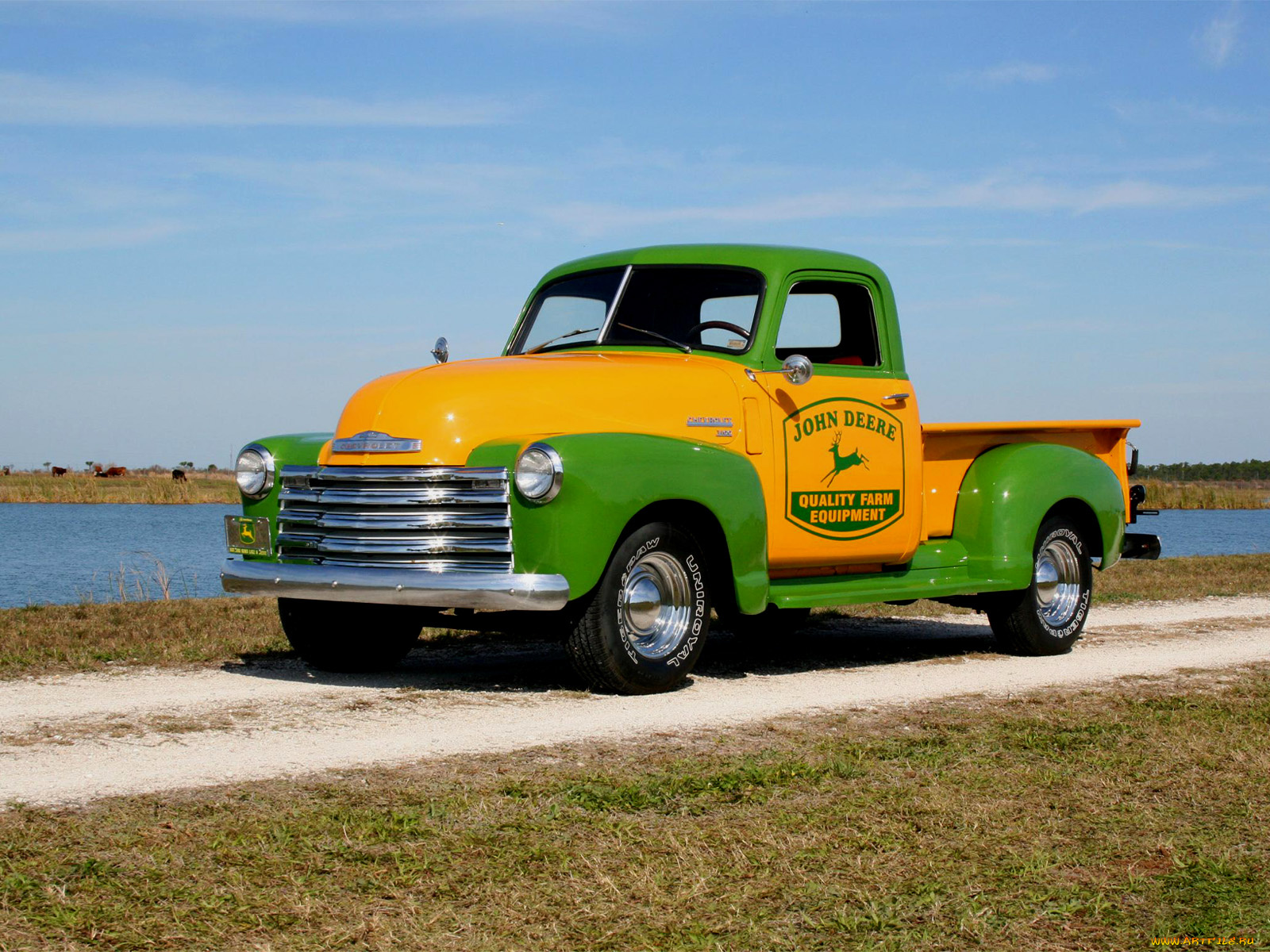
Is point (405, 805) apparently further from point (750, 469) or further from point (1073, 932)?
point (750, 469)

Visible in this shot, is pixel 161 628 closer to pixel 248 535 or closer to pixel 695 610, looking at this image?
pixel 248 535

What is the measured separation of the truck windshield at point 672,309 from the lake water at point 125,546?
11.6ft

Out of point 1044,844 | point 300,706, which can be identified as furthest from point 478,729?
point 1044,844

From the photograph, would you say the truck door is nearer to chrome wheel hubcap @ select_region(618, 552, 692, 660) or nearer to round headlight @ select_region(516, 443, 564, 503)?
chrome wheel hubcap @ select_region(618, 552, 692, 660)

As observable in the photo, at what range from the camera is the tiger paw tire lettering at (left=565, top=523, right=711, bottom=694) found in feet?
24.2

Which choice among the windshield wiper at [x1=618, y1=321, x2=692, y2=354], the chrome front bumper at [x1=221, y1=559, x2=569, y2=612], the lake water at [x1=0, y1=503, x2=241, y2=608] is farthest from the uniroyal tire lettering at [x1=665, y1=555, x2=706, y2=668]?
the lake water at [x1=0, y1=503, x2=241, y2=608]

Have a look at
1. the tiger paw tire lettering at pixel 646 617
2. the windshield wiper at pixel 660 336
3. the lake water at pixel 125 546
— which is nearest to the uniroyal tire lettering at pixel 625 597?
the tiger paw tire lettering at pixel 646 617

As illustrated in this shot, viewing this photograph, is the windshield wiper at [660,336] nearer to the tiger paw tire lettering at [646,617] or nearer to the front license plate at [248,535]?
the tiger paw tire lettering at [646,617]

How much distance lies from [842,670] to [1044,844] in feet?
14.7

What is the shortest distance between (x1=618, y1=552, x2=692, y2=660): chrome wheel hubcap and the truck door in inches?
33.2

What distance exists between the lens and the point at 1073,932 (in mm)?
3752

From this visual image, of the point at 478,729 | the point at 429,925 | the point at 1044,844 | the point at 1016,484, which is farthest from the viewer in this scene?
the point at 1016,484

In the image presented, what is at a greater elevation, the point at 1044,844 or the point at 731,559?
the point at 731,559

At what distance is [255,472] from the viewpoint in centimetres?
826
